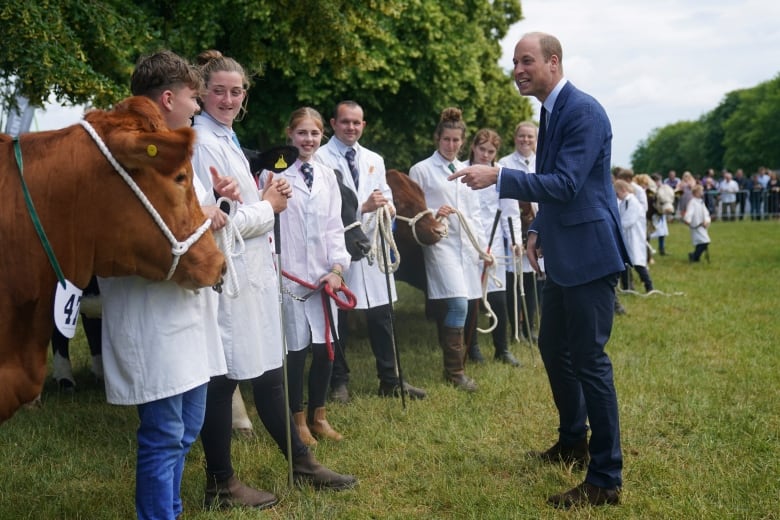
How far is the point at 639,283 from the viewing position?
1411cm

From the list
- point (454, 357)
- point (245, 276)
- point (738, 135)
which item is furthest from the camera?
point (738, 135)

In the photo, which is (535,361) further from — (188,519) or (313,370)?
(188,519)

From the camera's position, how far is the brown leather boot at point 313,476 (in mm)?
4414

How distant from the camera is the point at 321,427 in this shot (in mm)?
5512

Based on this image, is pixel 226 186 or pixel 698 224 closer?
pixel 226 186

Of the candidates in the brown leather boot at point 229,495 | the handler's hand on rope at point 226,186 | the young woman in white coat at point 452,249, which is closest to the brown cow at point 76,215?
the handler's hand on rope at point 226,186

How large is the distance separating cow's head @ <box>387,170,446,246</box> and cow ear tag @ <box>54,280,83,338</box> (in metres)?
4.46

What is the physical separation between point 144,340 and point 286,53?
995 cm

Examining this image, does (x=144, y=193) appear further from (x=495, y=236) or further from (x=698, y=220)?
(x=698, y=220)

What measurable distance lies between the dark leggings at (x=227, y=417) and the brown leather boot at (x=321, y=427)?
1009mm

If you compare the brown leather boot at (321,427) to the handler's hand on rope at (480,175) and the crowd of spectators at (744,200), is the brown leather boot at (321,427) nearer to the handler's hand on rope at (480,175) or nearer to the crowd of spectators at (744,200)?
the handler's hand on rope at (480,175)

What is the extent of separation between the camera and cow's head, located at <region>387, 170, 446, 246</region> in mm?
7012

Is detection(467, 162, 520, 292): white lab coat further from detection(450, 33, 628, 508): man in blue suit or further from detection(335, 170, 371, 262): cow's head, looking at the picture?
detection(450, 33, 628, 508): man in blue suit

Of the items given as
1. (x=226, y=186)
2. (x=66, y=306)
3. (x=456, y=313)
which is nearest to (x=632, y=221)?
(x=456, y=313)
